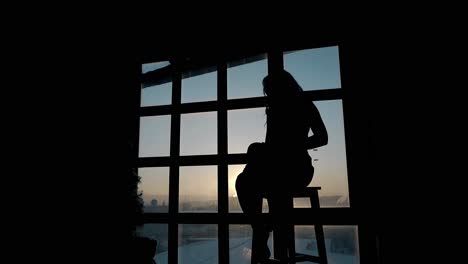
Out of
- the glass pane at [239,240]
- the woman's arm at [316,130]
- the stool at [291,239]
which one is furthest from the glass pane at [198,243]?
the woman's arm at [316,130]

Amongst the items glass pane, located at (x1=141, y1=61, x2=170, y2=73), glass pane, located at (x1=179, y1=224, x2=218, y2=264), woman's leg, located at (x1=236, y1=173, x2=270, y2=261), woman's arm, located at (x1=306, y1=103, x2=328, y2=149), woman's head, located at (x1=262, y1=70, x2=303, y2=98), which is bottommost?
glass pane, located at (x1=179, y1=224, x2=218, y2=264)

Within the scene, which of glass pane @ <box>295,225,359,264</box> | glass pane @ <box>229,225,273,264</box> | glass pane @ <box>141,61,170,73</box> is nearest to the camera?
glass pane @ <box>295,225,359,264</box>


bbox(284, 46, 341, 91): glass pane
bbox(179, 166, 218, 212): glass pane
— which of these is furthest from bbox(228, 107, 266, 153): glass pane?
bbox(284, 46, 341, 91): glass pane

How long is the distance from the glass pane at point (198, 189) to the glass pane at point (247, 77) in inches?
22.5

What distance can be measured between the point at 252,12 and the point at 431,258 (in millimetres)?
1762

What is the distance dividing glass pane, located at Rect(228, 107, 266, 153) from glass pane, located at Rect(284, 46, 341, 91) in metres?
0.34

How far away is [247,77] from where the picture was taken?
1983 mm

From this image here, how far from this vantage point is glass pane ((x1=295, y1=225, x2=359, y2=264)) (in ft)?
5.54

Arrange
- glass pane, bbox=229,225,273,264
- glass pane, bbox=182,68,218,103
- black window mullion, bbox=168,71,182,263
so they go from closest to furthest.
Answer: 1. glass pane, bbox=229,225,273,264
2. black window mullion, bbox=168,71,182,263
3. glass pane, bbox=182,68,218,103

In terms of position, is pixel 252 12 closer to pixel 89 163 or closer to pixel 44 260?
pixel 89 163

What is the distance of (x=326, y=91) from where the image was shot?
5.98 feet

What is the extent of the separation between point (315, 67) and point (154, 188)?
143 centimetres

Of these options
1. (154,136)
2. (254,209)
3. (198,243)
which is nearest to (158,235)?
(198,243)

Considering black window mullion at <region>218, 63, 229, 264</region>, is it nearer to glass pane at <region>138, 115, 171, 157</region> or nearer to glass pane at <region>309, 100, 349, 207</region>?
glass pane at <region>138, 115, 171, 157</region>
